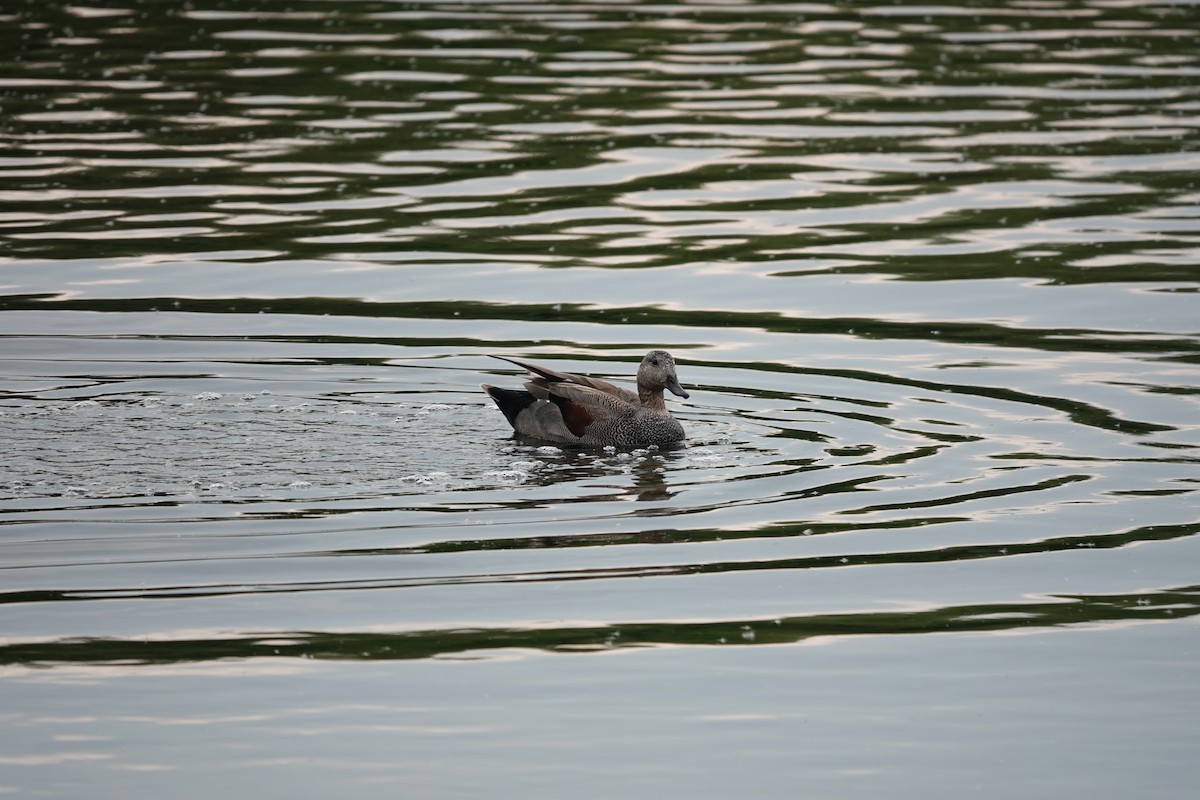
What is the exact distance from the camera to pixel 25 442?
14.2 metres

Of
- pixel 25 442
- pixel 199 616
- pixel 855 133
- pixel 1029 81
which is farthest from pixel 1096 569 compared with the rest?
pixel 1029 81

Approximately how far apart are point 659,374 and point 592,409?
597 mm

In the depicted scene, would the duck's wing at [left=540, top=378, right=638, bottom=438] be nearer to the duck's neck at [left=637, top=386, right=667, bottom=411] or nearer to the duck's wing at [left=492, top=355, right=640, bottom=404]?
the duck's wing at [left=492, top=355, right=640, bottom=404]

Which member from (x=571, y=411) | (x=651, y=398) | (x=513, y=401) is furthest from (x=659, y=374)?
(x=513, y=401)

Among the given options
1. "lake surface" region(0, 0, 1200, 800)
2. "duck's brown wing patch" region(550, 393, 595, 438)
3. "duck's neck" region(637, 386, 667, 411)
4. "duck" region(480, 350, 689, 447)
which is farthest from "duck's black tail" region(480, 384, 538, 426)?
"duck's neck" region(637, 386, 667, 411)

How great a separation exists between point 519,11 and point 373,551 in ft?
93.1

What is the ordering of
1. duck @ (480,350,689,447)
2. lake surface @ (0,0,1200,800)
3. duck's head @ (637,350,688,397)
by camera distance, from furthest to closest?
1. duck's head @ (637,350,688,397)
2. duck @ (480,350,689,447)
3. lake surface @ (0,0,1200,800)

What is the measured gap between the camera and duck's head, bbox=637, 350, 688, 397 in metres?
15.7

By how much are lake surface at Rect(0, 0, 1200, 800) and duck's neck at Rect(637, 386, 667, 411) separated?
13.5 inches

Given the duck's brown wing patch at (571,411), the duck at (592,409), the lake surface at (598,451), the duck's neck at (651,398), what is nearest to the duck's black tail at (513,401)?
the duck at (592,409)

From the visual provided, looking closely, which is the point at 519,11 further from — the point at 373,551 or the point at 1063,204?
the point at 373,551

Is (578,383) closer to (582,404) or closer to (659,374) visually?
(582,404)

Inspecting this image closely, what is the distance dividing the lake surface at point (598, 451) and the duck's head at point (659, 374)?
436 millimetres

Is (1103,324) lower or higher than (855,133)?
lower
